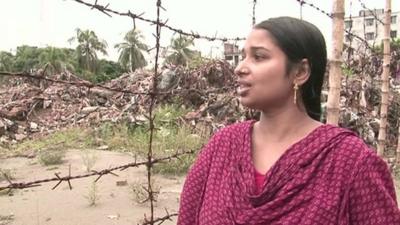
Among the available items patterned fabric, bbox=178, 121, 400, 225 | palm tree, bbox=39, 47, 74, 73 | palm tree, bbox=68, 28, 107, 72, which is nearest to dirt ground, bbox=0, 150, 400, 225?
patterned fabric, bbox=178, 121, 400, 225

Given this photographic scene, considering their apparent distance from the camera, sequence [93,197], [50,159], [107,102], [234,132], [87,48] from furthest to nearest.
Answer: [87,48] < [107,102] < [50,159] < [93,197] < [234,132]

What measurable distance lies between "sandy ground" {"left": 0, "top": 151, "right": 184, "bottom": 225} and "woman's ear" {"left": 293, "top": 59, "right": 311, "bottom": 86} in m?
3.16

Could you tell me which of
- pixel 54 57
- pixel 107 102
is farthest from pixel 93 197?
pixel 54 57

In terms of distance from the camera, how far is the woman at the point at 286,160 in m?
1.29

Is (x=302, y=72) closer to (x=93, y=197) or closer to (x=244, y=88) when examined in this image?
(x=244, y=88)

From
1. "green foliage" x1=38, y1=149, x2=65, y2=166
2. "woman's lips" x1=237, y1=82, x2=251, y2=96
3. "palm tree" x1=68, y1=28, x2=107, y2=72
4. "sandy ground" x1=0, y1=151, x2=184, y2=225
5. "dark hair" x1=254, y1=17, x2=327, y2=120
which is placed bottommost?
"sandy ground" x1=0, y1=151, x2=184, y2=225

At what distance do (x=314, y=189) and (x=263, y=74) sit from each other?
0.32 meters

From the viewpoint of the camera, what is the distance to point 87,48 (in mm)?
51188

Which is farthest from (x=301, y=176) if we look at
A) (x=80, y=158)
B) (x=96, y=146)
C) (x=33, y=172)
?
(x=96, y=146)

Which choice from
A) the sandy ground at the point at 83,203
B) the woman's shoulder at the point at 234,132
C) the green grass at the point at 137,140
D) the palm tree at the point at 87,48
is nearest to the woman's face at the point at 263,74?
the woman's shoulder at the point at 234,132

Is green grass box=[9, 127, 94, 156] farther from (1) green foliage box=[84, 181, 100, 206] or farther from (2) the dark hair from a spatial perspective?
(2) the dark hair

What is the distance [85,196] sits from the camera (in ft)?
17.3

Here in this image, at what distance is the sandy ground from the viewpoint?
4676 millimetres

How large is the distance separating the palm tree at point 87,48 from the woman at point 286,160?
47.0 meters
